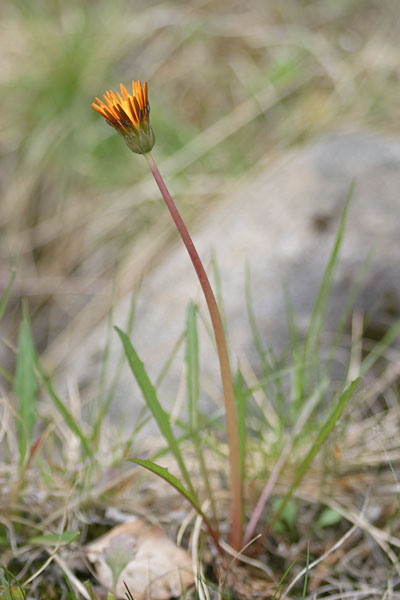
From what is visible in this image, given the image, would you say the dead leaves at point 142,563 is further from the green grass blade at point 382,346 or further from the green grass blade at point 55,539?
the green grass blade at point 382,346

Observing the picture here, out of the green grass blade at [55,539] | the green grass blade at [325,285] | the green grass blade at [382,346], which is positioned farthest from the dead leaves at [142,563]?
the green grass blade at [382,346]

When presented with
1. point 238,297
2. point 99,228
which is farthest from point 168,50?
point 238,297

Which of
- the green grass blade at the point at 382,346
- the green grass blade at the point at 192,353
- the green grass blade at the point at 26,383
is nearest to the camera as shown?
the green grass blade at the point at 192,353

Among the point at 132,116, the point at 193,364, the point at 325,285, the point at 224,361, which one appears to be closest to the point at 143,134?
the point at 132,116

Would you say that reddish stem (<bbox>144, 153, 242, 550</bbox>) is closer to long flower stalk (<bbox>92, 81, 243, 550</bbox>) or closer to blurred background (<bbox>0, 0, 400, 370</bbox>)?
long flower stalk (<bbox>92, 81, 243, 550</bbox>)

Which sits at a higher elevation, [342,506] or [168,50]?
[168,50]

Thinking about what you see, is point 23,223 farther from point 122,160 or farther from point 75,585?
point 75,585
